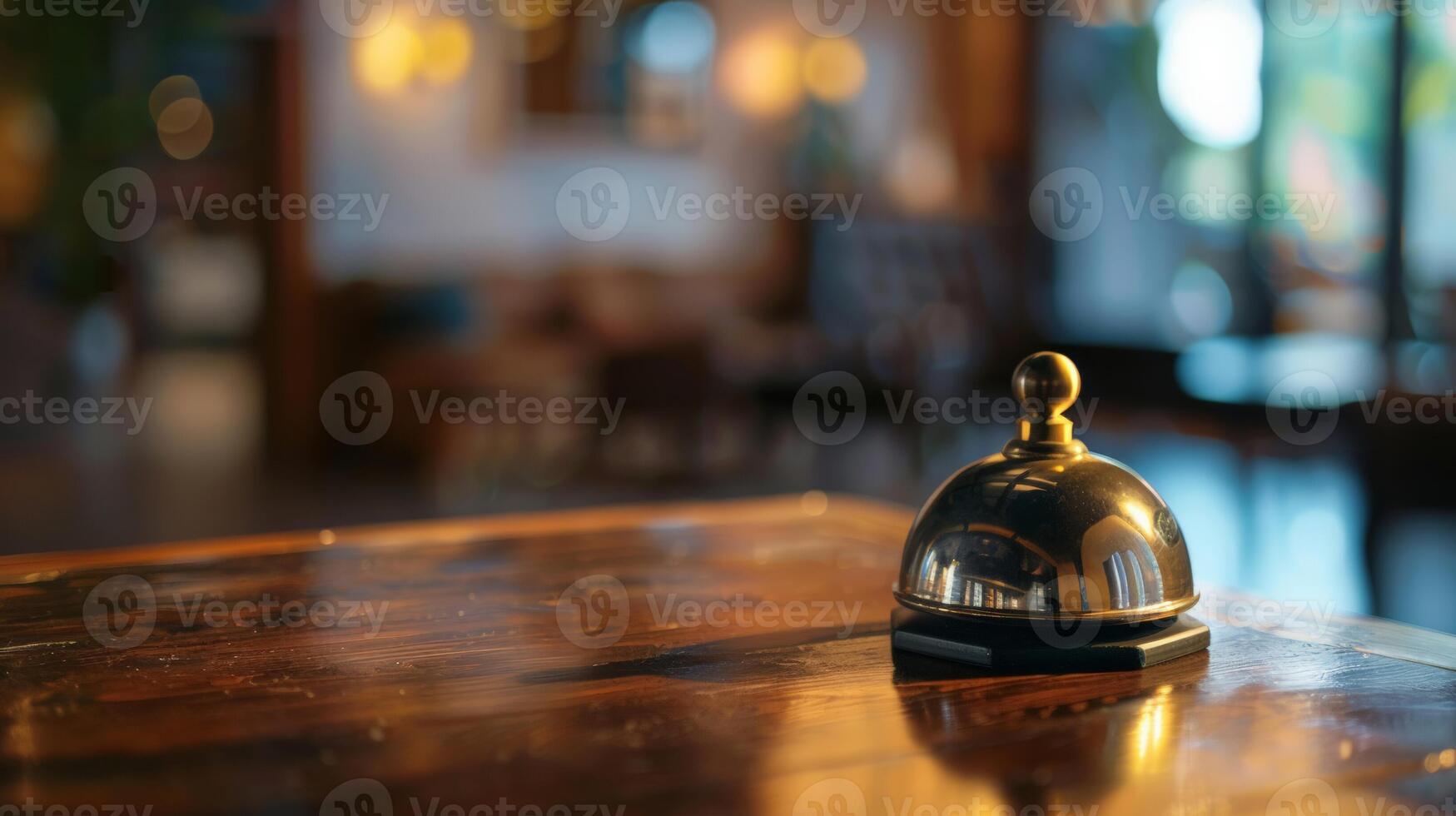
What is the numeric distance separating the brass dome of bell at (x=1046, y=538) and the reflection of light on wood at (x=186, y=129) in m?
7.93

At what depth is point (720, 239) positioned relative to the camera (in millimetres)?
7355

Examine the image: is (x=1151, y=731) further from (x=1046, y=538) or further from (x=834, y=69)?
(x=834, y=69)

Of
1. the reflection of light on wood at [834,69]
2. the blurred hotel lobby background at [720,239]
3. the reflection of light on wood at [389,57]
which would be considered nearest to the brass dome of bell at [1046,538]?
the blurred hotel lobby background at [720,239]

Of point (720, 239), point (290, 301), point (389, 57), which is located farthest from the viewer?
point (720, 239)

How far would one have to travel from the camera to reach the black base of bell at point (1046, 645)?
0.94m

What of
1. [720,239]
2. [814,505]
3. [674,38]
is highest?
[674,38]

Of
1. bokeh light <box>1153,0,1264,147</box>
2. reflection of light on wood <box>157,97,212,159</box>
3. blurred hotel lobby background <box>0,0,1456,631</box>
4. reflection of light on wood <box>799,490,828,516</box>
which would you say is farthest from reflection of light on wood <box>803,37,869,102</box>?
reflection of light on wood <box>799,490,828,516</box>

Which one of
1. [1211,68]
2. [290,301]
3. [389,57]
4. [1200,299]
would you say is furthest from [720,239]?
[1211,68]

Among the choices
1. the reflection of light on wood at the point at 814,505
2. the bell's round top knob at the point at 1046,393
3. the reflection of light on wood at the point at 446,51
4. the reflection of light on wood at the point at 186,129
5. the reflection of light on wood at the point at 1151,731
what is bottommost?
the reflection of light on wood at the point at 814,505

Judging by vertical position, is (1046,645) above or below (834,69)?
below

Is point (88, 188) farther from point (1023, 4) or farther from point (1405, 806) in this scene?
point (1405, 806)

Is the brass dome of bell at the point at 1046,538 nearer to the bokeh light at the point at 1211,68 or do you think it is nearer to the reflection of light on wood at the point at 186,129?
the bokeh light at the point at 1211,68

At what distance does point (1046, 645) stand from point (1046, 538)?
8 cm

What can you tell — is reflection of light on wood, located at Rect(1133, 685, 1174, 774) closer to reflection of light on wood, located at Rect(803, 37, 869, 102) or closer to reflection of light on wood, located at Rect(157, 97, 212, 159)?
reflection of light on wood, located at Rect(803, 37, 869, 102)
